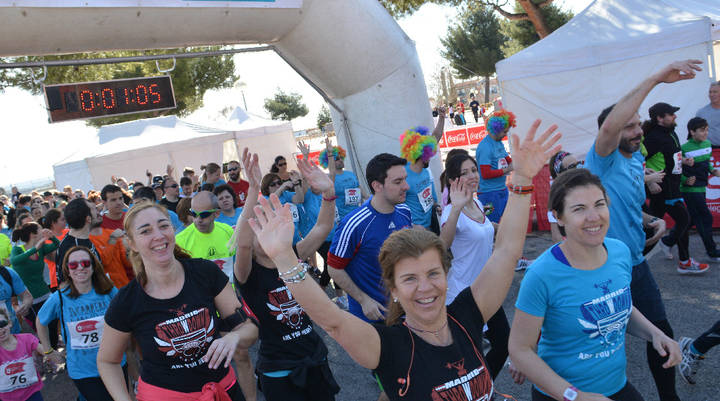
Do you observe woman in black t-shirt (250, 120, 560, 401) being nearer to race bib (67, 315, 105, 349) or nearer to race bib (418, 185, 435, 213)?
race bib (67, 315, 105, 349)

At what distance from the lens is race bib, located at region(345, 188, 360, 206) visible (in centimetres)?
672

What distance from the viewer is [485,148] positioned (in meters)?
6.46

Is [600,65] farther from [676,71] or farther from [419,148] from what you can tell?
[676,71]

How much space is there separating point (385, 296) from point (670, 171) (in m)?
4.12

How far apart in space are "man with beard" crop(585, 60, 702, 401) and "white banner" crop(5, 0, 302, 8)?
209 inches

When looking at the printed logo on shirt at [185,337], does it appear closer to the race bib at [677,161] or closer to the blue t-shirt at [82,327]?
the blue t-shirt at [82,327]

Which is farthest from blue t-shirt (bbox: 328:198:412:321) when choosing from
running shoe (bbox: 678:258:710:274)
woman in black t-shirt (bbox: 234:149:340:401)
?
running shoe (bbox: 678:258:710:274)

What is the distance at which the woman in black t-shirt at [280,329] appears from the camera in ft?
9.73

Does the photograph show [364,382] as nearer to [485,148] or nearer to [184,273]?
[184,273]

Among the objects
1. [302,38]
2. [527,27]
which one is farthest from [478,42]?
[302,38]

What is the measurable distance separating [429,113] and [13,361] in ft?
22.6

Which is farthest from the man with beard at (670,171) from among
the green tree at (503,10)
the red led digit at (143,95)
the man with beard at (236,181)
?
the green tree at (503,10)

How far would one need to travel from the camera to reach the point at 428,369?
6.07 ft

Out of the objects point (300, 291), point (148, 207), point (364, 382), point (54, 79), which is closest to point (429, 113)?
point (364, 382)
